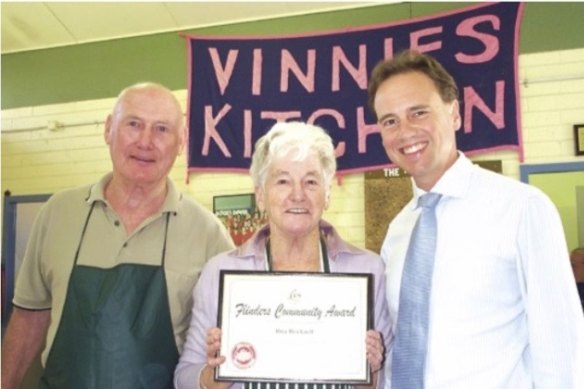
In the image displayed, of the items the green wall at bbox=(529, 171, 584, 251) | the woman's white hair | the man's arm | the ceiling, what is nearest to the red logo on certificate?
the woman's white hair

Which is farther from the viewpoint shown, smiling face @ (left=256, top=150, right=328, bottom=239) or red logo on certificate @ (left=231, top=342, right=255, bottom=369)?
smiling face @ (left=256, top=150, right=328, bottom=239)

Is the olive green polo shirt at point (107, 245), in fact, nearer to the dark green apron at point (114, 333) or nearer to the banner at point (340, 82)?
the dark green apron at point (114, 333)

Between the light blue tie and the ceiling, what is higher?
the ceiling

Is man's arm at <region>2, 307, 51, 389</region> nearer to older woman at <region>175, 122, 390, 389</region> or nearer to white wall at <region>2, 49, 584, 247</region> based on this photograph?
older woman at <region>175, 122, 390, 389</region>

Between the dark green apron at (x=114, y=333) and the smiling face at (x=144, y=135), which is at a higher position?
the smiling face at (x=144, y=135)

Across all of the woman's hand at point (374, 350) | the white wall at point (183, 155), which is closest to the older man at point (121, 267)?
the woman's hand at point (374, 350)

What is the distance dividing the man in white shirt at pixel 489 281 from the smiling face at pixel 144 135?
0.92 meters

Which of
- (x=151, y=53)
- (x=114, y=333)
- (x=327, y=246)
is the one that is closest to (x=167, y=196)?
(x=114, y=333)

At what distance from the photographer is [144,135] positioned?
2.48 metres

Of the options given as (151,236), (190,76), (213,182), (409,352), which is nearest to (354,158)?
(213,182)

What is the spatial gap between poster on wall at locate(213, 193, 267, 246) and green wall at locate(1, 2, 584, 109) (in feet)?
4.07

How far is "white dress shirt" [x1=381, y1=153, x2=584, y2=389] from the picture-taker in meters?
1.80

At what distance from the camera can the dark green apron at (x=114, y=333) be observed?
2209 millimetres

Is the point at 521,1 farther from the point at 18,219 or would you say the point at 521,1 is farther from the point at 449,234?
the point at 18,219
